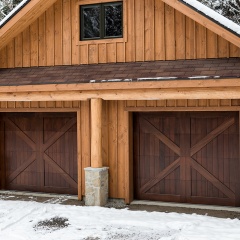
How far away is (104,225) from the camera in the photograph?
7.80 m

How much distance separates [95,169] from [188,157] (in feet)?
7.56

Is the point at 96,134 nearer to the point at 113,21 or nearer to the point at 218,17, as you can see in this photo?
the point at 113,21

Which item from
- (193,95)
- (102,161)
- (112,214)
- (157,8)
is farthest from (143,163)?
(157,8)

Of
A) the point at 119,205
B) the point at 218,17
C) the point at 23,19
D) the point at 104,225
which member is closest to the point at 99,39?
the point at 23,19

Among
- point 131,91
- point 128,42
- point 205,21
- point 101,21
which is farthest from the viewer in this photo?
point 101,21

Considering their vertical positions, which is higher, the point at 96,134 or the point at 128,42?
the point at 128,42

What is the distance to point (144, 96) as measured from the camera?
8664mm

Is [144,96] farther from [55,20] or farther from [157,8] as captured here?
[55,20]

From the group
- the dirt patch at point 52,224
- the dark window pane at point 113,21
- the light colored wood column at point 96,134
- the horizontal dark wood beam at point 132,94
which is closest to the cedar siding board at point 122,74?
the horizontal dark wood beam at point 132,94

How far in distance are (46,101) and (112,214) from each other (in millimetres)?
3720

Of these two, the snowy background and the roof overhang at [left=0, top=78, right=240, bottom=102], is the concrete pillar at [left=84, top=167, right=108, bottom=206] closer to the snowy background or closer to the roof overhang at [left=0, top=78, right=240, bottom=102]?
the roof overhang at [left=0, top=78, right=240, bottom=102]

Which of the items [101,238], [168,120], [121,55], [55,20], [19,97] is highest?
[55,20]

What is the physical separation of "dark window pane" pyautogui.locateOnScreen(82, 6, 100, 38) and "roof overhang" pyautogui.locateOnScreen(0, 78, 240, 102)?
75.0 inches

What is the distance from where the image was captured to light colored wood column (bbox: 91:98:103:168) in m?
9.27
